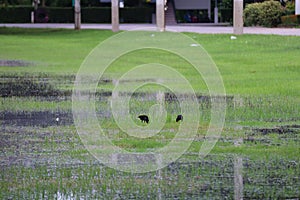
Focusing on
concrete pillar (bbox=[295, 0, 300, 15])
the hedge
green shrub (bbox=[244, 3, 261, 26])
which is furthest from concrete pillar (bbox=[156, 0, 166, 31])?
the hedge

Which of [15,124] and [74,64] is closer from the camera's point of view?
[15,124]

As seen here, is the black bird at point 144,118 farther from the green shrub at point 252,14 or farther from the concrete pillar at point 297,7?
the green shrub at point 252,14

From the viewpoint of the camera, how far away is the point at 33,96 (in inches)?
664

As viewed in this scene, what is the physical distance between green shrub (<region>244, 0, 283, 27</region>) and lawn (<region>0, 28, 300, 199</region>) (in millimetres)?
20059

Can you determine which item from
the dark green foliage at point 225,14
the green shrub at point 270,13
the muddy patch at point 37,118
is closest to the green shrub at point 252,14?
the green shrub at point 270,13

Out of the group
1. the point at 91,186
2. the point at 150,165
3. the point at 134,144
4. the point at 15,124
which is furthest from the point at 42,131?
the point at 91,186

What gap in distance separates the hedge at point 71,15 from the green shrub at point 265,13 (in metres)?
19.0

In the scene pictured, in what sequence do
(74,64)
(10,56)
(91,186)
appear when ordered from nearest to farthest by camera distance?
(91,186), (74,64), (10,56)

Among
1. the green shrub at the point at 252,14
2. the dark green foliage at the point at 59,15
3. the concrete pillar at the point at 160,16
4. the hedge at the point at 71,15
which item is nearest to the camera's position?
the concrete pillar at the point at 160,16

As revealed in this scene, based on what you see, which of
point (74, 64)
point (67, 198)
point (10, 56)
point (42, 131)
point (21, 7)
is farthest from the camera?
point (21, 7)

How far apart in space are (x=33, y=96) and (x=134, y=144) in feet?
19.7

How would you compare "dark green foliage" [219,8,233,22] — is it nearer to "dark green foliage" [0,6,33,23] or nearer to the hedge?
the hedge

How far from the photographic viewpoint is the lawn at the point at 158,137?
28.5 feet

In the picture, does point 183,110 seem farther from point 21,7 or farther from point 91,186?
point 21,7
